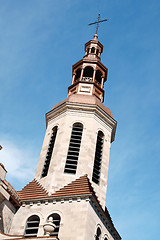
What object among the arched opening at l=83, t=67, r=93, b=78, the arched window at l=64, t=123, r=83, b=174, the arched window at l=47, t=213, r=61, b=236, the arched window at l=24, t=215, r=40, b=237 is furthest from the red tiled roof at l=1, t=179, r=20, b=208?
the arched opening at l=83, t=67, r=93, b=78

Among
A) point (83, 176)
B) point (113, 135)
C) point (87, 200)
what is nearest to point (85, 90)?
point (113, 135)

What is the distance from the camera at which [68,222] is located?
91.5 ft

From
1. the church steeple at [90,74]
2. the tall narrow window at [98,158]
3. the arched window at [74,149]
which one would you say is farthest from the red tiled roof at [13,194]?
the church steeple at [90,74]

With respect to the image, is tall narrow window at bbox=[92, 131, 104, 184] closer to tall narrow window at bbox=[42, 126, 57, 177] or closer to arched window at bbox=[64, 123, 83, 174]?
arched window at bbox=[64, 123, 83, 174]

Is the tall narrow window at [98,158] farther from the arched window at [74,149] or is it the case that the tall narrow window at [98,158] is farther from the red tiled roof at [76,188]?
the red tiled roof at [76,188]

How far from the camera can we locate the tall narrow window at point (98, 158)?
32.9m

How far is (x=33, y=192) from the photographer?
30781mm

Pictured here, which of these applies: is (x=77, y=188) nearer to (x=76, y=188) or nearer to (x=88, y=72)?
(x=76, y=188)

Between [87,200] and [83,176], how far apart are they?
9.44ft

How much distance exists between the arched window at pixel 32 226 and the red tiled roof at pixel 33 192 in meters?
1.47

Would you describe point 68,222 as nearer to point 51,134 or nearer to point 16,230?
point 16,230

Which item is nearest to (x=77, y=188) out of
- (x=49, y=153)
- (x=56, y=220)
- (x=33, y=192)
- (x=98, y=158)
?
(x=56, y=220)

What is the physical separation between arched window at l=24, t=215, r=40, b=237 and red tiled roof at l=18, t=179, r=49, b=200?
147 centimetres

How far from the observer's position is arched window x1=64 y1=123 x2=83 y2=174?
106ft
